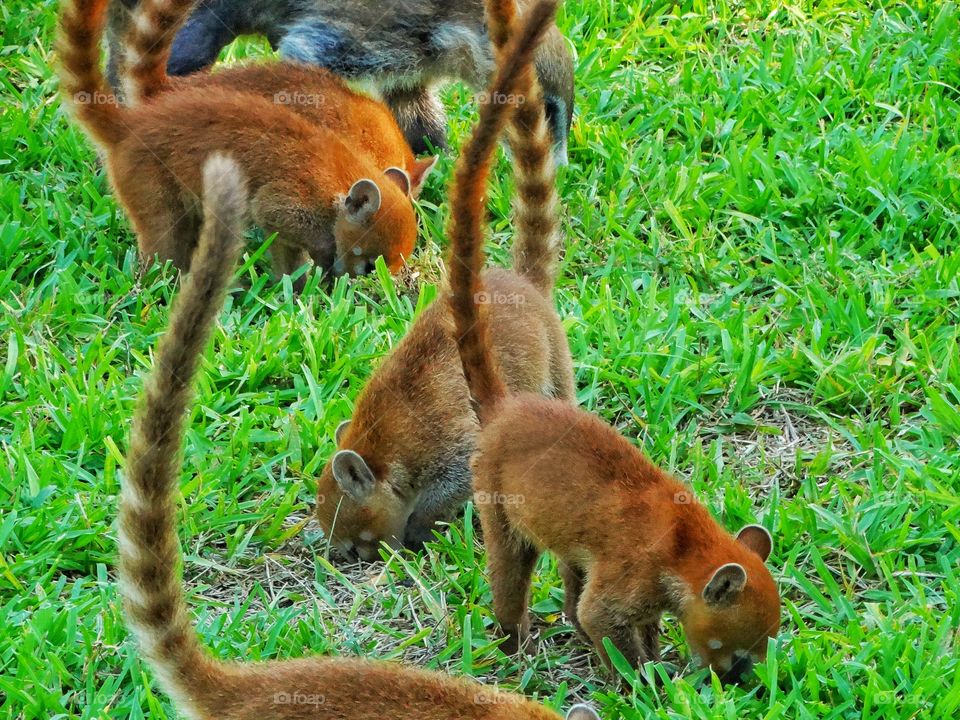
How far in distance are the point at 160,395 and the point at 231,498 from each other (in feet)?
6.79

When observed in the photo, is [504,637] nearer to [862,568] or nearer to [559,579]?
[559,579]

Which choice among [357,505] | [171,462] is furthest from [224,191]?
[357,505]

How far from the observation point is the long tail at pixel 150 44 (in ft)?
19.6

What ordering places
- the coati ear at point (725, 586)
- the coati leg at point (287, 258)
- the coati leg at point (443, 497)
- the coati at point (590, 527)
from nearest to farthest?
the coati ear at point (725, 586)
the coati at point (590, 527)
the coati leg at point (443, 497)
the coati leg at point (287, 258)

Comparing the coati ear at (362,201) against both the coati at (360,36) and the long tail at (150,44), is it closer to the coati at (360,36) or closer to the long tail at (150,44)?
the long tail at (150,44)

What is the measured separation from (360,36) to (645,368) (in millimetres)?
2671

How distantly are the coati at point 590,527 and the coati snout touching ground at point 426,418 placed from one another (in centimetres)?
53

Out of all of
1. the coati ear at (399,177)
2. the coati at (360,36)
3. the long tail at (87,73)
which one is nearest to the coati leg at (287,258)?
the coati ear at (399,177)

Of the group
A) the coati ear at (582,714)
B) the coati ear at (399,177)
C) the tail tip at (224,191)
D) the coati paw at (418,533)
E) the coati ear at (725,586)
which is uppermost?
the tail tip at (224,191)

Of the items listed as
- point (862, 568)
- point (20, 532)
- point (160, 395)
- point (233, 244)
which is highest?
point (233, 244)

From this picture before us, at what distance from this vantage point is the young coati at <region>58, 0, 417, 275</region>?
5836 mm

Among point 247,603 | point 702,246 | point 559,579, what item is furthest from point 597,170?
point 247,603

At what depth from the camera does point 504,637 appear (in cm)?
423

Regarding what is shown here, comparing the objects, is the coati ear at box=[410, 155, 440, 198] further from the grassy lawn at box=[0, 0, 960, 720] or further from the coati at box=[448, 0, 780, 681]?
the coati at box=[448, 0, 780, 681]
